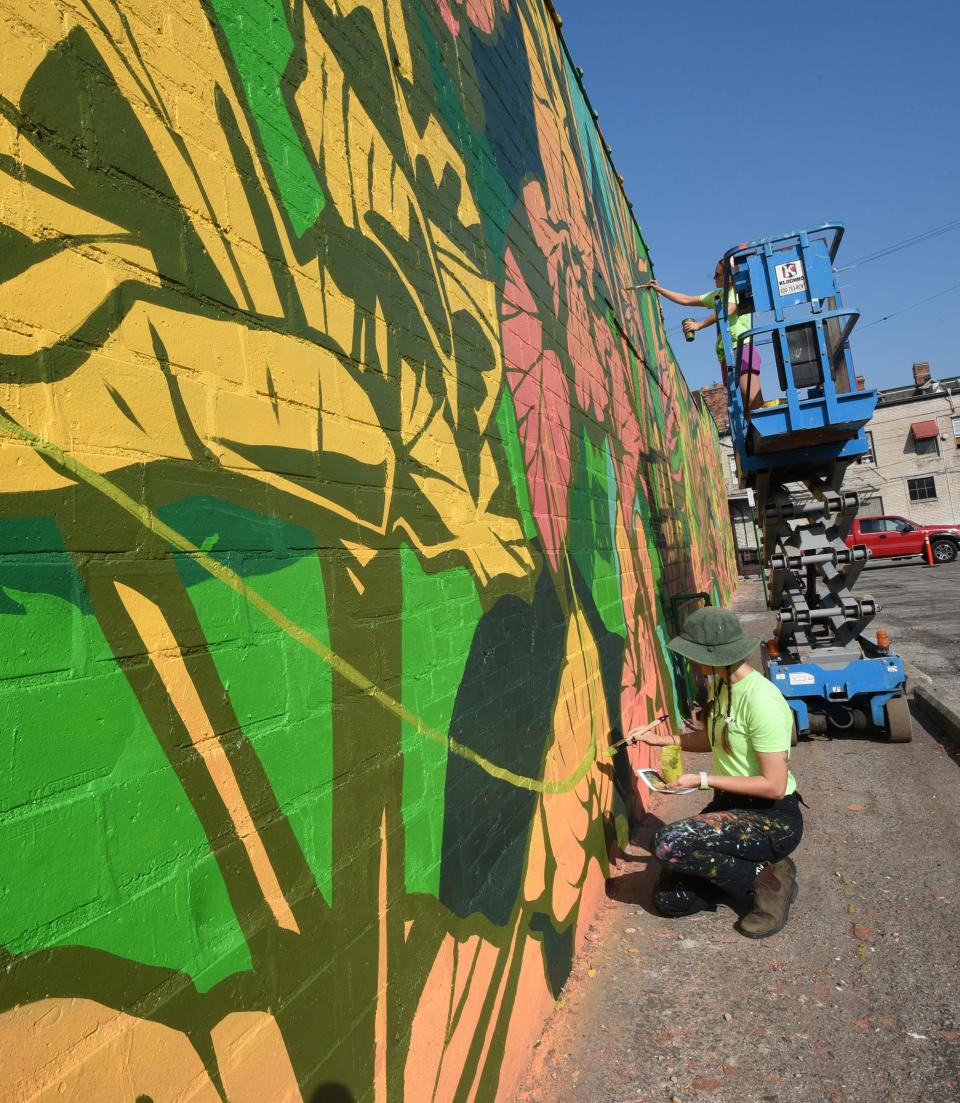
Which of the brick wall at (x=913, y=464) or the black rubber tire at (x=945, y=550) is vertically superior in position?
the brick wall at (x=913, y=464)

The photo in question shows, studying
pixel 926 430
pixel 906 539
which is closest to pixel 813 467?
pixel 906 539

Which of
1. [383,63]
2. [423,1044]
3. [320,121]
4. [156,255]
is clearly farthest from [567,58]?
[423,1044]

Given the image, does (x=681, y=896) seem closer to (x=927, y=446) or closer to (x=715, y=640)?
(x=715, y=640)

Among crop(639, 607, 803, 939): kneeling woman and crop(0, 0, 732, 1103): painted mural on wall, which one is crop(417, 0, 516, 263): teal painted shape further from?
crop(639, 607, 803, 939): kneeling woman

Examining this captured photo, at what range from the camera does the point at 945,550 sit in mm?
24125

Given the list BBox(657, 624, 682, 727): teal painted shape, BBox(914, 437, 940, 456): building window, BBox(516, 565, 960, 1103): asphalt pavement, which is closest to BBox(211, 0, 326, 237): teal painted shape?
BBox(516, 565, 960, 1103): asphalt pavement

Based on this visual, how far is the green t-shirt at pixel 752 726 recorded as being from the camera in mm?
3543

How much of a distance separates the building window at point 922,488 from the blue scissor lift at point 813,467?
32786 mm

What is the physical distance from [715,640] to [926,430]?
36785 mm

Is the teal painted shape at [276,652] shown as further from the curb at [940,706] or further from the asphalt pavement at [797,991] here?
the curb at [940,706]

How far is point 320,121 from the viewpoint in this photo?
1.93 meters

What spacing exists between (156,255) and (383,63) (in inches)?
55.1

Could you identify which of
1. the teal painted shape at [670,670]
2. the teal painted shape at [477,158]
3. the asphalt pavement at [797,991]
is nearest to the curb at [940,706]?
the asphalt pavement at [797,991]

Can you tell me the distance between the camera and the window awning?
1361 inches
